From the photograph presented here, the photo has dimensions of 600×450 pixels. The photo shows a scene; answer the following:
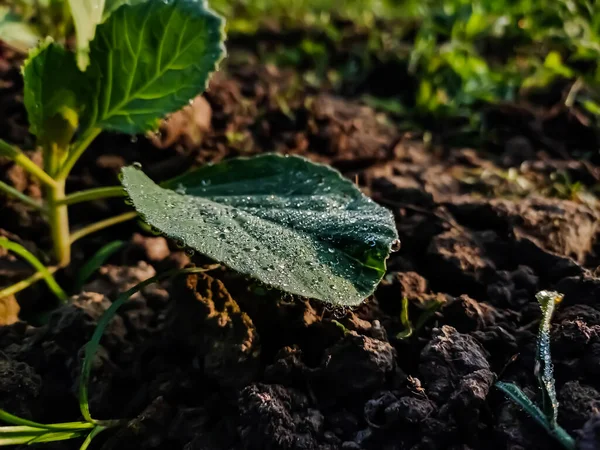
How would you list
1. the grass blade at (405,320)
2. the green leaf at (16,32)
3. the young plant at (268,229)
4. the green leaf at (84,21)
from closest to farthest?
the young plant at (268,229)
the grass blade at (405,320)
the green leaf at (84,21)
the green leaf at (16,32)

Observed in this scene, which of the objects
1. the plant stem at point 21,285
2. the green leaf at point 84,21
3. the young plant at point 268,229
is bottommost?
the plant stem at point 21,285

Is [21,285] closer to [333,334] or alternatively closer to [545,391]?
[333,334]

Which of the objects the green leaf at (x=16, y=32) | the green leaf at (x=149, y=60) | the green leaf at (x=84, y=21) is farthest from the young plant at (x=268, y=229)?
the green leaf at (x=16, y=32)

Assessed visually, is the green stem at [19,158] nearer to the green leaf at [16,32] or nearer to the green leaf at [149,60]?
the green leaf at [149,60]

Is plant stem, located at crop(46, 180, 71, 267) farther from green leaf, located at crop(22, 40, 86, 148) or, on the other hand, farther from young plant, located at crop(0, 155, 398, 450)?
young plant, located at crop(0, 155, 398, 450)

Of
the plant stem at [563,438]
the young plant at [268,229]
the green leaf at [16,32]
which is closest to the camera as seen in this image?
the plant stem at [563,438]

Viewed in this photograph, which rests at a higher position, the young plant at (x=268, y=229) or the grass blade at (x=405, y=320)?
the young plant at (x=268, y=229)

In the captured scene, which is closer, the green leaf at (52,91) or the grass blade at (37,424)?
the grass blade at (37,424)

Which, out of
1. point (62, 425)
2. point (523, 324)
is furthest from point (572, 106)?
point (62, 425)
